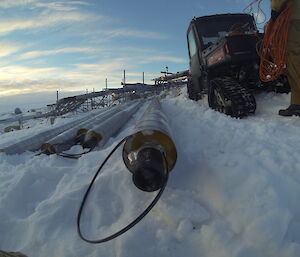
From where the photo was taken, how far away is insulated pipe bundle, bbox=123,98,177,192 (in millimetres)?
2490

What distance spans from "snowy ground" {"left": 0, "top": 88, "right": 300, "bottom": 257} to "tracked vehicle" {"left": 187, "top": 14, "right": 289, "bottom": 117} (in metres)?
1.85

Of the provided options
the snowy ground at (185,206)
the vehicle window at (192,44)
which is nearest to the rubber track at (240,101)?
the snowy ground at (185,206)

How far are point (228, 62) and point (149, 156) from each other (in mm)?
4328

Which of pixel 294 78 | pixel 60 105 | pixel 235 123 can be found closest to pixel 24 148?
pixel 235 123

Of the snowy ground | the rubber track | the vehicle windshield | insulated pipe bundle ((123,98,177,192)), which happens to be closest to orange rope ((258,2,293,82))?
the rubber track

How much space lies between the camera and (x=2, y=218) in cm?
285

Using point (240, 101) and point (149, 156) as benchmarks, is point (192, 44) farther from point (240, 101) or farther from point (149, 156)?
point (149, 156)

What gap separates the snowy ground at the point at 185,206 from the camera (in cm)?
219

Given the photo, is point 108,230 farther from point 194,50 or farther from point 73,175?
point 194,50

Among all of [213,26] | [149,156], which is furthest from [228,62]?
[149,156]

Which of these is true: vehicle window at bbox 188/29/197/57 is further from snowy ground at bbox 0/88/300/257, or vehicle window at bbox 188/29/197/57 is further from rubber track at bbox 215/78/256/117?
snowy ground at bbox 0/88/300/257

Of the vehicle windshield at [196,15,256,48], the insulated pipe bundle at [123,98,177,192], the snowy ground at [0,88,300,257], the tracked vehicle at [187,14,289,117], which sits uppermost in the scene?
the vehicle windshield at [196,15,256,48]

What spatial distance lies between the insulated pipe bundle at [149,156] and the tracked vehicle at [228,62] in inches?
123

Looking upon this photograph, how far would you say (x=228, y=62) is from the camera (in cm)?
608
